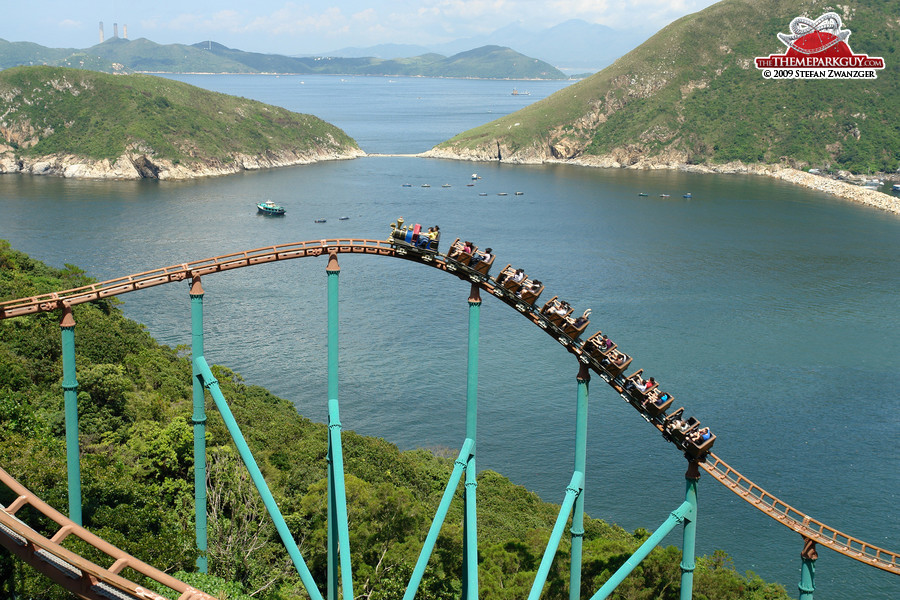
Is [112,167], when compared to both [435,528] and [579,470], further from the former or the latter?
[579,470]

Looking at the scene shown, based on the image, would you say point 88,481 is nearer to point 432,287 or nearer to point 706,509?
point 706,509

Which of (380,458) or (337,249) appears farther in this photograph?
(380,458)

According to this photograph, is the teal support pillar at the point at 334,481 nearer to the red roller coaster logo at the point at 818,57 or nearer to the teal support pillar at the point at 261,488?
the teal support pillar at the point at 261,488

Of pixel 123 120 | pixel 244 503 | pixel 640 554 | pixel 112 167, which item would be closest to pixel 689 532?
pixel 640 554

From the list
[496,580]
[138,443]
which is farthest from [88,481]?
[496,580]

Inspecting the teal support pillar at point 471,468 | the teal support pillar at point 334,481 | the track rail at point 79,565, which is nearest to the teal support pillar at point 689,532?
the teal support pillar at point 471,468

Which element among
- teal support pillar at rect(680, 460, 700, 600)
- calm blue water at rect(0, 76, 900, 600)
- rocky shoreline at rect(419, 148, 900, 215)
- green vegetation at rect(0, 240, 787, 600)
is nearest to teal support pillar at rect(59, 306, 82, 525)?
green vegetation at rect(0, 240, 787, 600)
